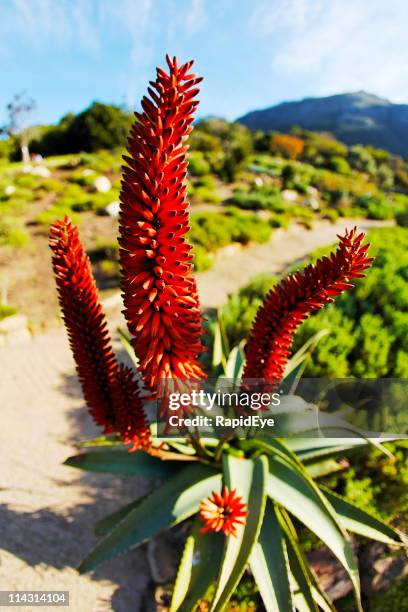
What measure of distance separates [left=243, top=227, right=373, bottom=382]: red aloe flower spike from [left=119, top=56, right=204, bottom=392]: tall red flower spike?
0.41 metres

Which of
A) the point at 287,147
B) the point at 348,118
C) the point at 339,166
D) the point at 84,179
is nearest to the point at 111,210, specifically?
the point at 84,179

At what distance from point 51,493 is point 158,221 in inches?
148

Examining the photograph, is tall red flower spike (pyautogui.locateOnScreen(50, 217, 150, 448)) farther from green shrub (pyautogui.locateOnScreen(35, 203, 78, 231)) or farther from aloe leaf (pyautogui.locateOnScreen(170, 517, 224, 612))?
green shrub (pyautogui.locateOnScreen(35, 203, 78, 231))

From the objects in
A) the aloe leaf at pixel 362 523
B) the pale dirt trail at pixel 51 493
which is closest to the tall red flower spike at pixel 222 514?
the aloe leaf at pixel 362 523

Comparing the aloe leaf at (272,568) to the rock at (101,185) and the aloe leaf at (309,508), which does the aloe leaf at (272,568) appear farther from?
the rock at (101,185)

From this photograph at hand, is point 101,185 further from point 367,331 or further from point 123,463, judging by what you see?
point 123,463

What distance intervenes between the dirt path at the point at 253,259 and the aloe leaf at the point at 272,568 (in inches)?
212

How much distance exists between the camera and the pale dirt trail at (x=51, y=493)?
2.88 m

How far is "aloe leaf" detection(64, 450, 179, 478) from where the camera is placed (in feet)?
8.89

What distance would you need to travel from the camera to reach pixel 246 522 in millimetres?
2008

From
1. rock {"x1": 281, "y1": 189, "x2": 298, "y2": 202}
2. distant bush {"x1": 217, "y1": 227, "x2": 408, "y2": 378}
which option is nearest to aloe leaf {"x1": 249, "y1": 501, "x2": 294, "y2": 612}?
distant bush {"x1": 217, "y1": 227, "x2": 408, "y2": 378}

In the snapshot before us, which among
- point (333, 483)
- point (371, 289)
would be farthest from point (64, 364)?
point (371, 289)

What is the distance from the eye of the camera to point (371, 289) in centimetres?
494

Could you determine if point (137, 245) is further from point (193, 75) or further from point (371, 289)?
point (371, 289)
